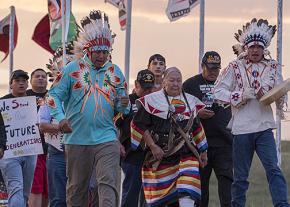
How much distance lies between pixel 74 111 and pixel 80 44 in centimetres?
95

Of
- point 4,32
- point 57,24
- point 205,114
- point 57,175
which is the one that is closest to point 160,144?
point 205,114

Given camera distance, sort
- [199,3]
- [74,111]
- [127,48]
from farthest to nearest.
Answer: [199,3] < [127,48] < [74,111]

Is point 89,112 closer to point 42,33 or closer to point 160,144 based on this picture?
point 160,144

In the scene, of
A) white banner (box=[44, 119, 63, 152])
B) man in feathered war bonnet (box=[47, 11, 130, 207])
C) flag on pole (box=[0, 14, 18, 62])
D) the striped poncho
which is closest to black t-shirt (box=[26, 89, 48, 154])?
white banner (box=[44, 119, 63, 152])

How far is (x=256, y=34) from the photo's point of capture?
13.4 meters

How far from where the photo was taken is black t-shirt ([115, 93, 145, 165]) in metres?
14.5

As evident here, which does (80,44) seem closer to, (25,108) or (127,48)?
(25,108)

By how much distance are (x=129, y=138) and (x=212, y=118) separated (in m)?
1.14

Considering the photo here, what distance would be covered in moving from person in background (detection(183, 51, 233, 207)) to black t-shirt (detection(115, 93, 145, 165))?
30.1 inches

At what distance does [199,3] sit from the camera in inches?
879

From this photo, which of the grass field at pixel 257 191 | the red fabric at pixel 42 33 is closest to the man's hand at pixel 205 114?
the grass field at pixel 257 191

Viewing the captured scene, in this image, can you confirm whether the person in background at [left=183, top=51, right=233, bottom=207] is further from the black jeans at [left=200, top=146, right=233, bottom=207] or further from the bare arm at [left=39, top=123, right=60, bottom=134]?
the bare arm at [left=39, top=123, right=60, bottom=134]

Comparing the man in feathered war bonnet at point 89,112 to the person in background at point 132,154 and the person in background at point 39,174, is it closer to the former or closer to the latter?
the person in background at point 132,154

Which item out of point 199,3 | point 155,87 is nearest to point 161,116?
point 155,87
